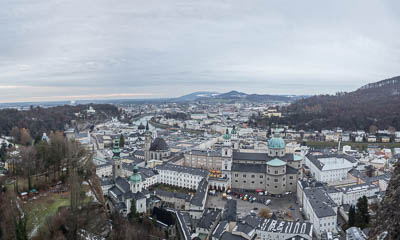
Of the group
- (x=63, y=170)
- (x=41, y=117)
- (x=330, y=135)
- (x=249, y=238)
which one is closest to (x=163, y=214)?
(x=249, y=238)

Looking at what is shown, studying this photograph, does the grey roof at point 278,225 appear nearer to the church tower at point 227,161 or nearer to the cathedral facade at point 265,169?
the cathedral facade at point 265,169

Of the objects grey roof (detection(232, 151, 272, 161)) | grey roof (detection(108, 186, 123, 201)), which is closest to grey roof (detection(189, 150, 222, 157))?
grey roof (detection(232, 151, 272, 161))

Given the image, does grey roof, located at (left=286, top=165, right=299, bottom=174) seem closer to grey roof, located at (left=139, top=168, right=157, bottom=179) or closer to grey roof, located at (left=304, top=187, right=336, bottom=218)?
grey roof, located at (left=304, top=187, right=336, bottom=218)

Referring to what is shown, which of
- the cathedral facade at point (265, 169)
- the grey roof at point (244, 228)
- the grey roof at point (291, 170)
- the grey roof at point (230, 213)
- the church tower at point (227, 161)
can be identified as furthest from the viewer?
the church tower at point (227, 161)

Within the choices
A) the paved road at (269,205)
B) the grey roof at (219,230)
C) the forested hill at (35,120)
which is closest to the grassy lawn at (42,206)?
the grey roof at (219,230)

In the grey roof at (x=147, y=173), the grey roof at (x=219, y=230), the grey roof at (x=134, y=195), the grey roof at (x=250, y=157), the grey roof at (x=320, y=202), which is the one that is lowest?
the grey roof at (x=219, y=230)

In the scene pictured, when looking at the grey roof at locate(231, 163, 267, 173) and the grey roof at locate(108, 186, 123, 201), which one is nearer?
the grey roof at locate(108, 186, 123, 201)
